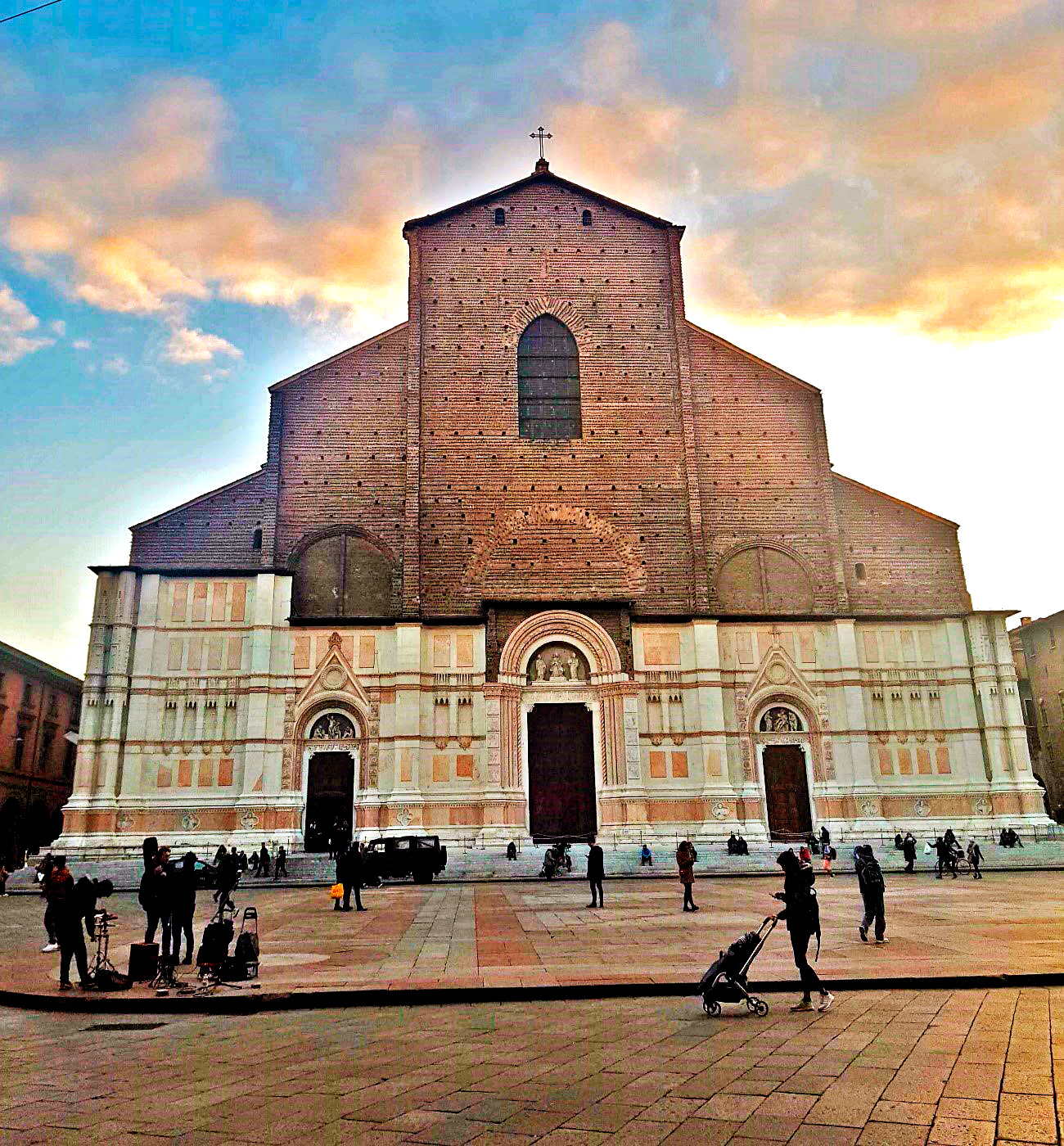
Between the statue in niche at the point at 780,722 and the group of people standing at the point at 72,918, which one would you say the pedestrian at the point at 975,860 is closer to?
the statue in niche at the point at 780,722

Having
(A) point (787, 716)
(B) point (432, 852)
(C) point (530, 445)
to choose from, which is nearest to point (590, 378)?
(C) point (530, 445)

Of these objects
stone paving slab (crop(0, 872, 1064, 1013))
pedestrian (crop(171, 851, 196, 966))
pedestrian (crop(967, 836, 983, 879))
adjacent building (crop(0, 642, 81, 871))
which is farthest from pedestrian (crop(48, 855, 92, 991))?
adjacent building (crop(0, 642, 81, 871))

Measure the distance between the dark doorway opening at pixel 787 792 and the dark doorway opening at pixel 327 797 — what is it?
1245cm

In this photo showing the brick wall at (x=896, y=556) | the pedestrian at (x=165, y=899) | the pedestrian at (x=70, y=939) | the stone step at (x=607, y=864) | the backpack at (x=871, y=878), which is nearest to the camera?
the pedestrian at (x=70, y=939)

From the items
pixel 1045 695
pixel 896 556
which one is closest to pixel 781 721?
pixel 896 556

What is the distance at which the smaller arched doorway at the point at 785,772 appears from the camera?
2748 cm

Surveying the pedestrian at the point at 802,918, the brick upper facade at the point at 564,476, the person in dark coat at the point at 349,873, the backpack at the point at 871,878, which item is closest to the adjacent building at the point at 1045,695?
the brick upper facade at the point at 564,476

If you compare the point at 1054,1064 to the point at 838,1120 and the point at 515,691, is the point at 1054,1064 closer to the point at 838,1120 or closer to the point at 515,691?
the point at 838,1120

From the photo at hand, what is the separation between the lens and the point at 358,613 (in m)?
28.3

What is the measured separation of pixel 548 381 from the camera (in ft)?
102

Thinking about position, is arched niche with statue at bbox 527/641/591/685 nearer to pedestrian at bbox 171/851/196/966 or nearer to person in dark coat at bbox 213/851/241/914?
person in dark coat at bbox 213/851/241/914

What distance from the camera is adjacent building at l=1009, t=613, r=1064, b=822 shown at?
43031mm

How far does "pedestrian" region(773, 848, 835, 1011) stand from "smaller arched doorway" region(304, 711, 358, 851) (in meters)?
20.4

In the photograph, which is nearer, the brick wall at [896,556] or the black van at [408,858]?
the black van at [408,858]
